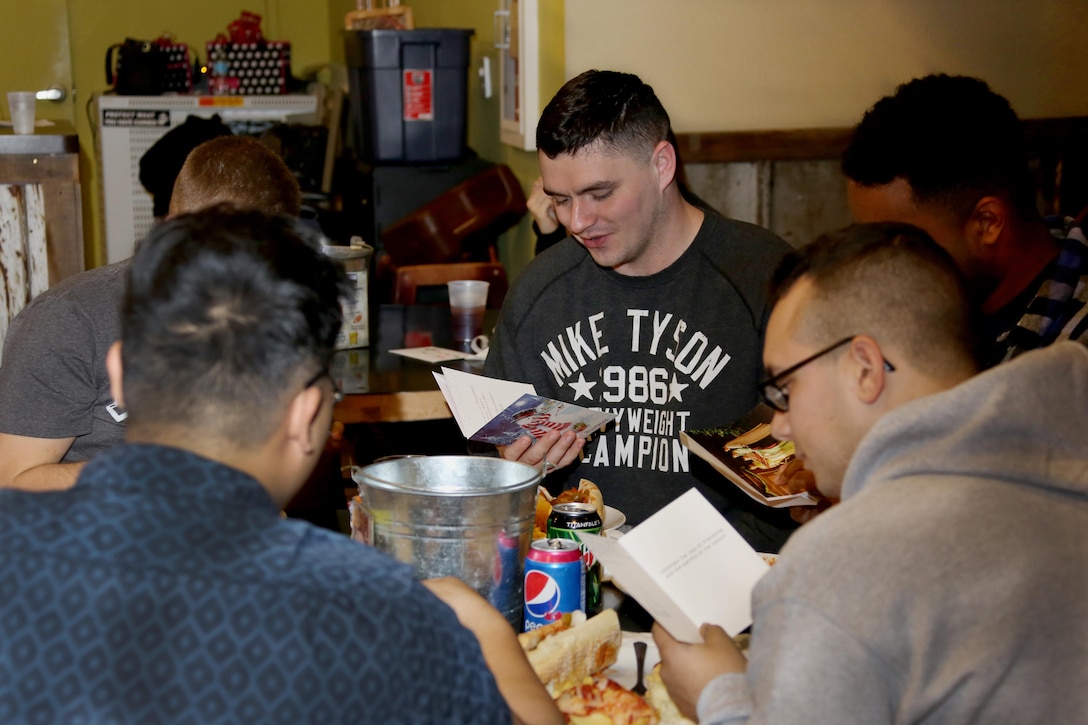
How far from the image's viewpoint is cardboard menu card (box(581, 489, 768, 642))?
4.80 ft

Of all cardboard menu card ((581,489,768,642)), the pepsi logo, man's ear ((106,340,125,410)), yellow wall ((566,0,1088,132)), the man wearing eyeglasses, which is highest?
yellow wall ((566,0,1088,132))

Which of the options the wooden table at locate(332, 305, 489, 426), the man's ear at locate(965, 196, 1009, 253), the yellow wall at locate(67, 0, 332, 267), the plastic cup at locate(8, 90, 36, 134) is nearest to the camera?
the man's ear at locate(965, 196, 1009, 253)

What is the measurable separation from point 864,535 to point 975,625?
0.14 metres

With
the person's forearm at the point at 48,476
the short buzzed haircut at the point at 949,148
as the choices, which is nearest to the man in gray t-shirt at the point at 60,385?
the person's forearm at the point at 48,476

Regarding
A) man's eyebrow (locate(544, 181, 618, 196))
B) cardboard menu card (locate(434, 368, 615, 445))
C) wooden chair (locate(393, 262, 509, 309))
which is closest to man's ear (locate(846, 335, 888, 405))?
cardboard menu card (locate(434, 368, 615, 445))

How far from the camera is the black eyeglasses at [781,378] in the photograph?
54.6 inches

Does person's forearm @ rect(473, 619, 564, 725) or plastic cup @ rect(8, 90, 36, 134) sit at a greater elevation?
plastic cup @ rect(8, 90, 36, 134)

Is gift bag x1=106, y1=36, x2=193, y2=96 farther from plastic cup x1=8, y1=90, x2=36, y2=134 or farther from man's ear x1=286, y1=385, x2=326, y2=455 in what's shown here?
man's ear x1=286, y1=385, x2=326, y2=455

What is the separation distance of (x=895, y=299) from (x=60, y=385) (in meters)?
1.58

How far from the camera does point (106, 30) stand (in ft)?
27.4

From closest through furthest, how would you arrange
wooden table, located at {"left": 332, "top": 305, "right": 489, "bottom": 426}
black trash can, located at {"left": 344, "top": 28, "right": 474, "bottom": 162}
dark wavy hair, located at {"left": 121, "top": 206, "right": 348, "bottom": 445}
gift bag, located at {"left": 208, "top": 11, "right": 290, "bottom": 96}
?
1. dark wavy hair, located at {"left": 121, "top": 206, "right": 348, "bottom": 445}
2. wooden table, located at {"left": 332, "top": 305, "right": 489, "bottom": 426}
3. black trash can, located at {"left": 344, "top": 28, "right": 474, "bottom": 162}
4. gift bag, located at {"left": 208, "top": 11, "right": 290, "bottom": 96}

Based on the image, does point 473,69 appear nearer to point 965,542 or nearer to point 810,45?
point 810,45

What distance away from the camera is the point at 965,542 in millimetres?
1183

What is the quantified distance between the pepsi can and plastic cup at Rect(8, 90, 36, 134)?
11.3ft
